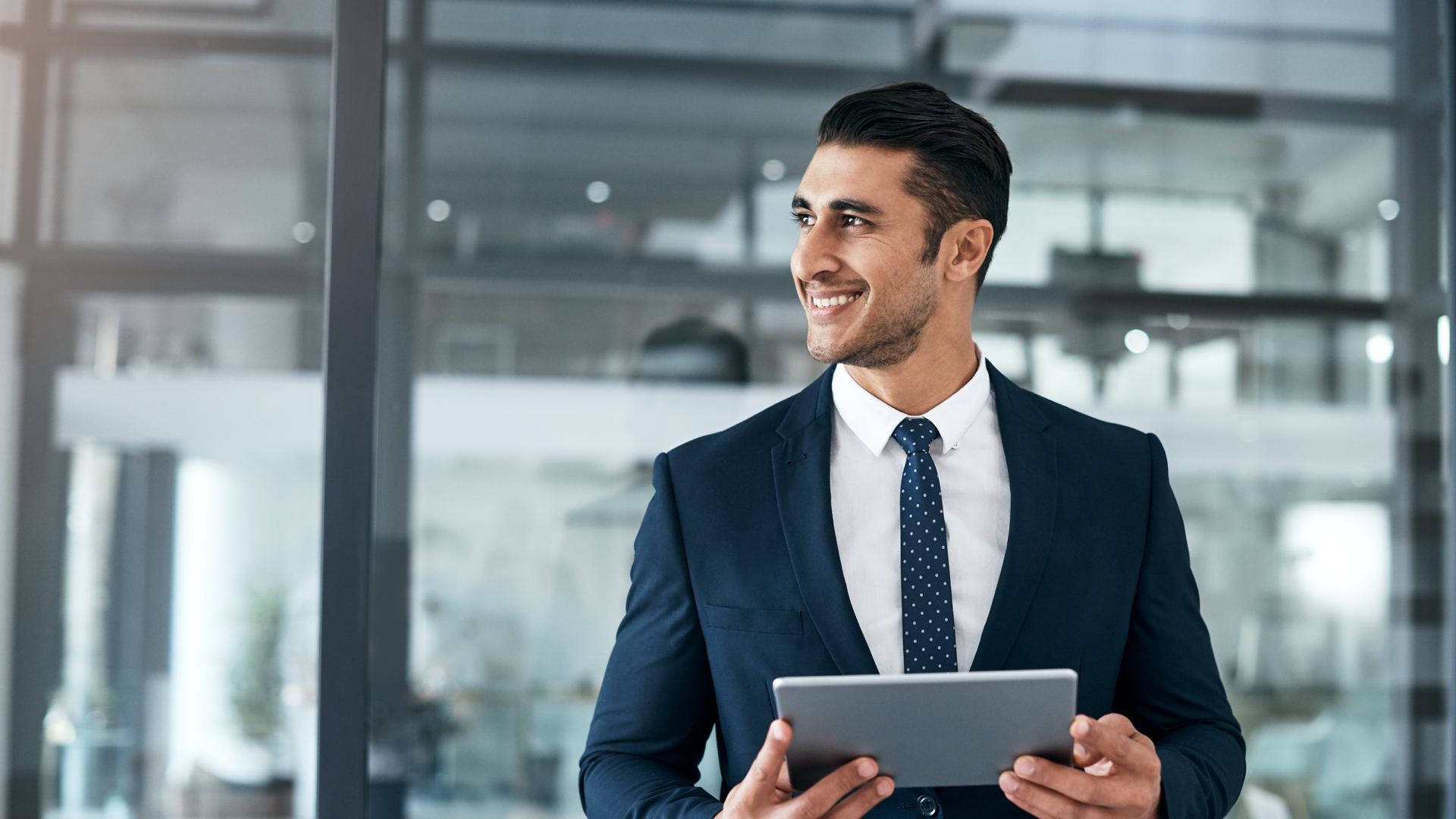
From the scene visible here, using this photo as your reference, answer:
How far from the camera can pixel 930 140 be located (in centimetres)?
150

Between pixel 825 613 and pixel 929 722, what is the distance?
0.28 metres

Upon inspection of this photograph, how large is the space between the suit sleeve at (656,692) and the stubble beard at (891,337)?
305mm

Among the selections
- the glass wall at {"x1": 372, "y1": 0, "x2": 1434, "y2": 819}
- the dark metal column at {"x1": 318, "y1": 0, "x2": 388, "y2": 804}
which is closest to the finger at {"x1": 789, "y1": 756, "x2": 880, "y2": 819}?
the dark metal column at {"x1": 318, "y1": 0, "x2": 388, "y2": 804}

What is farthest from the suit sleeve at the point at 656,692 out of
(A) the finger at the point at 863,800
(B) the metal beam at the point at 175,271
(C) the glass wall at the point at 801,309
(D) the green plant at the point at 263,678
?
(B) the metal beam at the point at 175,271

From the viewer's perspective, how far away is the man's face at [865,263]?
146cm

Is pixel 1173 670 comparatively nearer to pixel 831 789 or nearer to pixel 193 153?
pixel 831 789

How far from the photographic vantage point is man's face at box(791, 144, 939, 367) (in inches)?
57.6

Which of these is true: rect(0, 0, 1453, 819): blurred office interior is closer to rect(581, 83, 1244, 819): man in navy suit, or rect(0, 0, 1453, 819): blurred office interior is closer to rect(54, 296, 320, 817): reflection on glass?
rect(54, 296, 320, 817): reflection on glass

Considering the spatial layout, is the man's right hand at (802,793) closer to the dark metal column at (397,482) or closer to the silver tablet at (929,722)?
the silver tablet at (929,722)

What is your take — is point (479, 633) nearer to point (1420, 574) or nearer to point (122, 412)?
point (122, 412)

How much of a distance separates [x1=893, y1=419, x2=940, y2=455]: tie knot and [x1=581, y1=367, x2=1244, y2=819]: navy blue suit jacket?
0.10 m

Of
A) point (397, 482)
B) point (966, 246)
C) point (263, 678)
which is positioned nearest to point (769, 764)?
point (966, 246)

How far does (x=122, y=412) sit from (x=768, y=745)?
2222 millimetres

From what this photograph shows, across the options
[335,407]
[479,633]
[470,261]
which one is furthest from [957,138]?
[479,633]
